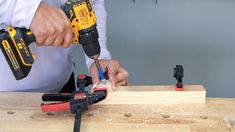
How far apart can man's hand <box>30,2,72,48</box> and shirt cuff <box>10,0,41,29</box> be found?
12 millimetres

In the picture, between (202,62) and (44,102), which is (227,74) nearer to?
(202,62)

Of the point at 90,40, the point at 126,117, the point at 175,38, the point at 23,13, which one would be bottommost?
the point at 175,38

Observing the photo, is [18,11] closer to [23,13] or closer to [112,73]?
[23,13]

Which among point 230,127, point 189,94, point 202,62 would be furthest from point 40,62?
point 202,62

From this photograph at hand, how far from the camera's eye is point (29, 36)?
0.99 metres

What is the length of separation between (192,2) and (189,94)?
1067 mm

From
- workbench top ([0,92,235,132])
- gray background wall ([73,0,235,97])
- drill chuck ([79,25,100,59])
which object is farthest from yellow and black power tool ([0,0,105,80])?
gray background wall ([73,0,235,97])

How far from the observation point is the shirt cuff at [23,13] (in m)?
0.94

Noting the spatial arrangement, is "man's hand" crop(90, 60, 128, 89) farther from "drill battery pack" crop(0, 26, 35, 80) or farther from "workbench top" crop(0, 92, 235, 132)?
"drill battery pack" crop(0, 26, 35, 80)

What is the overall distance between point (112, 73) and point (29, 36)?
33 centimetres

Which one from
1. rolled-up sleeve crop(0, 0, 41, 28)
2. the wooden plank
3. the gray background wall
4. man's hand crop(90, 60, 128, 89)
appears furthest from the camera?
the gray background wall

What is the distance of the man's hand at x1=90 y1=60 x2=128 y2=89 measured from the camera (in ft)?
3.94

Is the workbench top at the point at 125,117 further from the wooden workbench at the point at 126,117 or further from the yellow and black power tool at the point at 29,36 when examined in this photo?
the yellow and black power tool at the point at 29,36

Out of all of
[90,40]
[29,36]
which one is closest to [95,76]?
[90,40]
